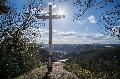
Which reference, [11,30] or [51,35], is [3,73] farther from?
[11,30]

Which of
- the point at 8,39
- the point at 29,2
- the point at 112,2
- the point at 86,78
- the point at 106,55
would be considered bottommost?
the point at 106,55

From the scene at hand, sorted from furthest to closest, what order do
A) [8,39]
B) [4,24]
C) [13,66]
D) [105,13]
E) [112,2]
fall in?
[13,66], [4,24], [8,39], [105,13], [112,2]

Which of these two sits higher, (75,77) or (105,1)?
(105,1)

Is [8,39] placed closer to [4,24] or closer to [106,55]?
[4,24]

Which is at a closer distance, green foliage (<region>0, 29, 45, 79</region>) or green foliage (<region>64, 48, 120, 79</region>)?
→ green foliage (<region>0, 29, 45, 79</region>)

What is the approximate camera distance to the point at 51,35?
2044cm

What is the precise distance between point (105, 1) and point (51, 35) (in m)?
13.6

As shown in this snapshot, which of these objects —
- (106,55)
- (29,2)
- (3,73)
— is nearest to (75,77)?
(29,2)

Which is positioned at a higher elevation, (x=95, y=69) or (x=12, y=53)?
(x=12, y=53)

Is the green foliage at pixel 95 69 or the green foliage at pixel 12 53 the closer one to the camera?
the green foliage at pixel 12 53

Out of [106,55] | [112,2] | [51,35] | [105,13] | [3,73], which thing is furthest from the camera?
[106,55]

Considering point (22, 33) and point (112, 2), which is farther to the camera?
point (22, 33)

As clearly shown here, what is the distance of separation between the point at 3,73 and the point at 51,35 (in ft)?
19.5

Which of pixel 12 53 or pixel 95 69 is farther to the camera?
pixel 95 69
